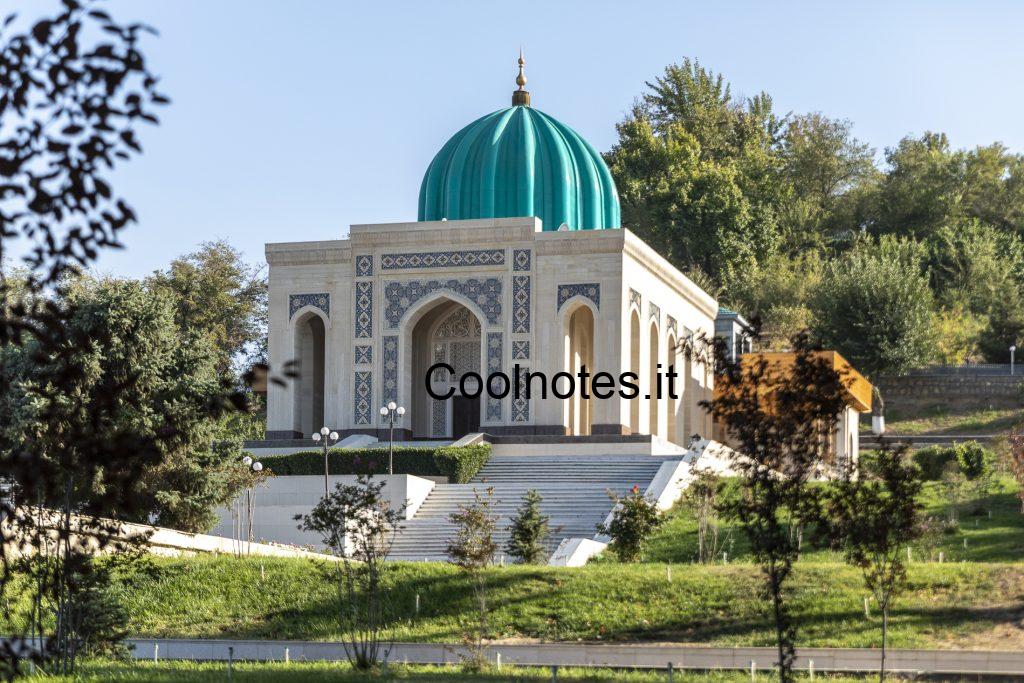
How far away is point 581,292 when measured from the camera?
32.6 meters

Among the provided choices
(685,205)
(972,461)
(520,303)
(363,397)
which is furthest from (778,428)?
(685,205)

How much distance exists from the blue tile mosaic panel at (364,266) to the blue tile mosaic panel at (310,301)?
89cm

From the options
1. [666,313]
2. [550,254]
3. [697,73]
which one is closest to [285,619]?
[550,254]

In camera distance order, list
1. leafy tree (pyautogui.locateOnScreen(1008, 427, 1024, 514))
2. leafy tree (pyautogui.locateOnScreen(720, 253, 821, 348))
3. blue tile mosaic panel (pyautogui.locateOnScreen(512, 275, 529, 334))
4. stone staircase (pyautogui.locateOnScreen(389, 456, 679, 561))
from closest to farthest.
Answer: leafy tree (pyautogui.locateOnScreen(1008, 427, 1024, 514))
stone staircase (pyautogui.locateOnScreen(389, 456, 679, 561))
blue tile mosaic panel (pyautogui.locateOnScreen(512, 275, 529, 334))
leafy tree (pyautogui.locateOnScreen(720, 253, 821, 348))

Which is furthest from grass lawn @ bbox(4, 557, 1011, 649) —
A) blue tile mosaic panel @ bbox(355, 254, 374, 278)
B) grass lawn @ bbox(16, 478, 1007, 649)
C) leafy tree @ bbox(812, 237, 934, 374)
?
leafy tree @ bbox(812, 237, 934, 374)

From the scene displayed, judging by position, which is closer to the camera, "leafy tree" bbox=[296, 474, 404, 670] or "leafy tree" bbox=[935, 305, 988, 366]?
"leafy tree" bbox=[296, 474, 404, 670]

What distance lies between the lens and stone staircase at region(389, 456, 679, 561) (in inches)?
971

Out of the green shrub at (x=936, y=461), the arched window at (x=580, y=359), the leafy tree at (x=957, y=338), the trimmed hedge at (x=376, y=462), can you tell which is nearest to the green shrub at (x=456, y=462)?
the trimmed hedge at (x=376, y=462)

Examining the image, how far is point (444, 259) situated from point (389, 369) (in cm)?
263

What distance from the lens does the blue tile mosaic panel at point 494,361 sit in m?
32.5

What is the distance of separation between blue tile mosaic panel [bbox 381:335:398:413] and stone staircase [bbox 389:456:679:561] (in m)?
3.78

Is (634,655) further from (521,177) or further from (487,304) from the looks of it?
(521,177)

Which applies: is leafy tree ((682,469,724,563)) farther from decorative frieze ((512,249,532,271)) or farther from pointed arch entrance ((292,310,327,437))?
pointed arch entrance ((292,310,327,437))

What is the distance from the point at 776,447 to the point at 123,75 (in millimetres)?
7468
